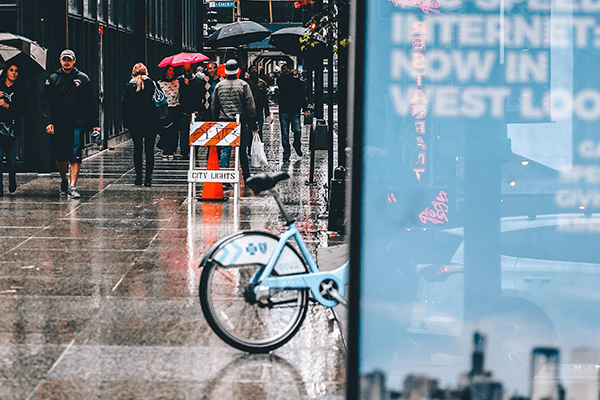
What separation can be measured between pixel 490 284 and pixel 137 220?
24.7 ft

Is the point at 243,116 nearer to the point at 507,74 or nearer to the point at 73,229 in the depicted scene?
the point at 73,229

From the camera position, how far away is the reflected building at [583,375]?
11.2 feet

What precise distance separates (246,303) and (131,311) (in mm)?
1279

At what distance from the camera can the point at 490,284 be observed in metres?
3.45

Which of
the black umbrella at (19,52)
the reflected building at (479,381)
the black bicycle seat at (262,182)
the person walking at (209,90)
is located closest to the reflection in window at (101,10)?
the person walking at (209,90)

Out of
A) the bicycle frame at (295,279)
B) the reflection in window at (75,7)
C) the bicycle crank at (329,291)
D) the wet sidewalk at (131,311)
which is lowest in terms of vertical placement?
the wet sidewalk at (131,311)

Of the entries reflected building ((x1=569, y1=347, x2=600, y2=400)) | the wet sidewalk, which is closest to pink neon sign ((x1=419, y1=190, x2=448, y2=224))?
reflected building ((x1=569, y1=347, x2=600, y2=400))

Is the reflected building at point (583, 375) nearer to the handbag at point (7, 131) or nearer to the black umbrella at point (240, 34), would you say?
the handbag at point (7, 131)

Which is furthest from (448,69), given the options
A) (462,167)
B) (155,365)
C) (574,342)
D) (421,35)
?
(155,365)

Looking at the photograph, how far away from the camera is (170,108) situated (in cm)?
1730

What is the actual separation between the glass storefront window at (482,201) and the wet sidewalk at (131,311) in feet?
4.70

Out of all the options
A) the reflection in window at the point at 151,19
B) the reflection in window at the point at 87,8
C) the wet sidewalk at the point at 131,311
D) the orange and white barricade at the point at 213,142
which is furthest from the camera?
the reflection in window at the point at 151,19

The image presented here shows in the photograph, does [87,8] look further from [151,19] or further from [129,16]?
[151,19]

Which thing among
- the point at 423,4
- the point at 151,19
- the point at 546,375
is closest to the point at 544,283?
the point at 546,375
